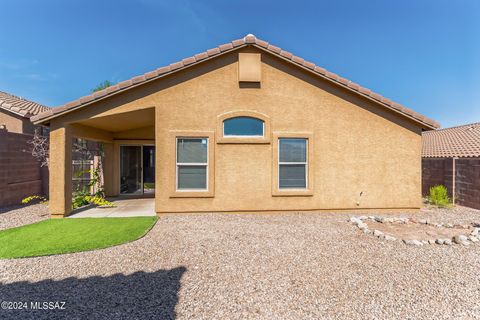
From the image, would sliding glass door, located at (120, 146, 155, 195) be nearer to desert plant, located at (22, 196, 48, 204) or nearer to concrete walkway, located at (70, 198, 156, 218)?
concrete walkway, located at (70, 198, 156, 218)

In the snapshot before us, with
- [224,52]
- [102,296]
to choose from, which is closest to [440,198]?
[224,52]

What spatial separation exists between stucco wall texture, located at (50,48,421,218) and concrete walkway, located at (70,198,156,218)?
3.60 ft

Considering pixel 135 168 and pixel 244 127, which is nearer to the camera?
pixel 244 127

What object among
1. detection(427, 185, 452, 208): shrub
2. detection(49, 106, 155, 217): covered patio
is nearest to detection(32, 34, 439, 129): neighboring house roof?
detection(49, 106, 155, 217): covered patio

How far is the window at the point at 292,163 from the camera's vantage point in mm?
9281

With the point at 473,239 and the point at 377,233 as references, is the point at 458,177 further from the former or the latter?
the point at 377,233

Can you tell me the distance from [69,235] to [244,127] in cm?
668

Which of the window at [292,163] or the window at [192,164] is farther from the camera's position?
the window at [292,163]

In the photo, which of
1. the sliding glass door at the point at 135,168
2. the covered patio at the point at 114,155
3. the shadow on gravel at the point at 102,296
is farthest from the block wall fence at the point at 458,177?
the sliding glass door at the point at 135,168

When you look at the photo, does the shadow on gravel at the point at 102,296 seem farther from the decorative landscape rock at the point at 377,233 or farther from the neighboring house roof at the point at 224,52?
the neighboring house roof at the point at 224,52

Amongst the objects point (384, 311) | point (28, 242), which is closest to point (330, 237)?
point (384, 311)

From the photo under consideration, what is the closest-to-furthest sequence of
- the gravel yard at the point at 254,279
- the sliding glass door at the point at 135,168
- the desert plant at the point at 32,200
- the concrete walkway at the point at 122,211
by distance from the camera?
1. the gravel yard at the point at 254,279
2. the concrete walkway at the point at 122,211
3. the desert plant at the point at 32,200
4. the sliding glass door at the point at 135,168

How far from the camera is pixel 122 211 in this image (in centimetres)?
931

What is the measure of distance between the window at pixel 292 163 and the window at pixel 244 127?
985 mm
